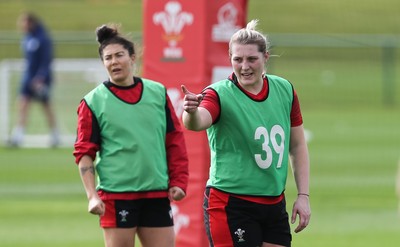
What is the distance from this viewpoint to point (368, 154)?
66.2ft

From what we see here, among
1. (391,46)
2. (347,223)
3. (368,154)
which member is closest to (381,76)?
(391,46)

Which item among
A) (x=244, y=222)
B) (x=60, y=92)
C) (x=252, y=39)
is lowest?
(x=60, y=92)

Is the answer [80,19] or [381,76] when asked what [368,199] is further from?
[80,19]

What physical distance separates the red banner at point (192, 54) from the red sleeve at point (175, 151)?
1.47 metres

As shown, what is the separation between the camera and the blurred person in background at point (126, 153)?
24.6 feet

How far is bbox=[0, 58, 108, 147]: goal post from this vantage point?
22.7m

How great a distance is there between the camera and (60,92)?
926 inches

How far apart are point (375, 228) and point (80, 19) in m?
28.5

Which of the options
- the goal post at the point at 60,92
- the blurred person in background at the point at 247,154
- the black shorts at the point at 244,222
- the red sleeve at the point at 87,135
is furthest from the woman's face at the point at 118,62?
the goal post at the point at 60,92

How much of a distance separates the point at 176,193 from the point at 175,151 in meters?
0.32

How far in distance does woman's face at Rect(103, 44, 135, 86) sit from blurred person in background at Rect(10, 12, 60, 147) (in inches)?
510

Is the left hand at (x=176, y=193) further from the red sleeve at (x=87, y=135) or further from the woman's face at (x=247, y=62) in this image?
the woman's face at (x=247, y=62)

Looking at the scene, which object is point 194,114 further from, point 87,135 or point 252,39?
point 87,135

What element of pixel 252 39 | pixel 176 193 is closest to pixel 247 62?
pixel 252 39
